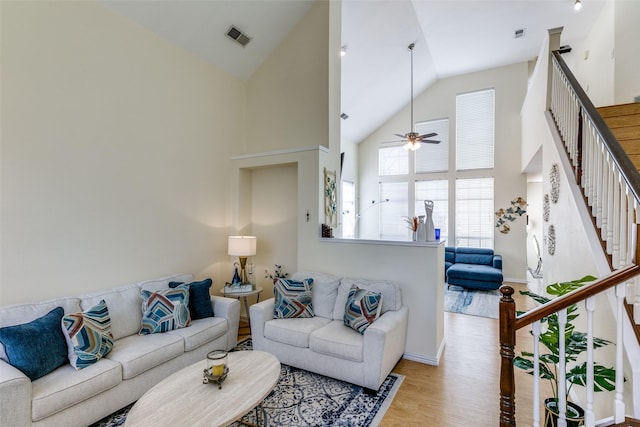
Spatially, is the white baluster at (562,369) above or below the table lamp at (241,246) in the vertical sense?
below

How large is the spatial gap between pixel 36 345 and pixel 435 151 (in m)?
8.45

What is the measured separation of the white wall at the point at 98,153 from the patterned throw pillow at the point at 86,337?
0.52 m

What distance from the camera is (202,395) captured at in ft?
6.22

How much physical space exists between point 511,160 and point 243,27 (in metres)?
6.71

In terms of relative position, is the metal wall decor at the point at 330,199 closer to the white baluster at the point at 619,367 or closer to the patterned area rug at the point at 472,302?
the patterned area rug at the point at 472,302

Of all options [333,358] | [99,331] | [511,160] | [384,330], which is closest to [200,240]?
[99,331]

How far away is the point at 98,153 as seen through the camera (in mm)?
3002

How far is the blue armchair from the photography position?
636 cm

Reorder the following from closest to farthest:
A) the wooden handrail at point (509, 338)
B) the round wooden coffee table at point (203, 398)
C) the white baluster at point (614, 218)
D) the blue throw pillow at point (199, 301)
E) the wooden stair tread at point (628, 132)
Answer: the wooden handrail at point (509, 338) → the round wooden coffee table at point (203, 398) → the white baluster at point (614, 218) → the wooden stair tread at point (628, 132) → the blue throw pillow at point (199, 301)

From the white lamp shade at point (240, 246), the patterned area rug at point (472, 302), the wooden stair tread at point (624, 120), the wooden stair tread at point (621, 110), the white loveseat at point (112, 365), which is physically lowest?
the patterned area rug at point (472, 302)

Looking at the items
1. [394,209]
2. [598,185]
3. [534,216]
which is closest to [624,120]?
[598,185]

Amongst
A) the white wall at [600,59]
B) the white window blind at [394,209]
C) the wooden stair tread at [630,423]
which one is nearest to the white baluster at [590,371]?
the wooden stair tread at [630,423]

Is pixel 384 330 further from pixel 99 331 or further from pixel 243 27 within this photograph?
pixel 243 27

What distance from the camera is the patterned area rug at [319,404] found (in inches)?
91.9
